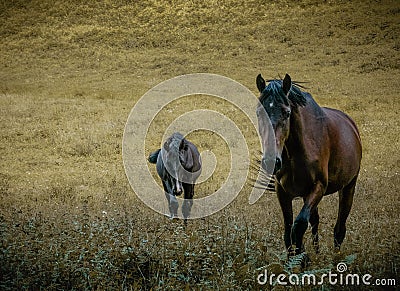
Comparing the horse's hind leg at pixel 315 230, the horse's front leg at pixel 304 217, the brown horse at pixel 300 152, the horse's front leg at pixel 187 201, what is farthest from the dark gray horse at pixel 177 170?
the horse's front leg at pixel 304 217

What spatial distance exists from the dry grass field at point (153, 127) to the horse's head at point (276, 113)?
1114 millimetres

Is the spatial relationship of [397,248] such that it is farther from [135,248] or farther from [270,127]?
[135,248]

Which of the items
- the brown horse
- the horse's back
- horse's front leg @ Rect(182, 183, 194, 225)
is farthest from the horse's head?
horse's front leg @ Rect(182, 183, 194, 225)

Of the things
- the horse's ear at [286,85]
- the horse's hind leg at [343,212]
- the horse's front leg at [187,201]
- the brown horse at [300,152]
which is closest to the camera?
the brown horse at [300,152]

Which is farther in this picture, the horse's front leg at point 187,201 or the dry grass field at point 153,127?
the horse's front leg at point 187,201

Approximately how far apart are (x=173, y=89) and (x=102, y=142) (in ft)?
35.0

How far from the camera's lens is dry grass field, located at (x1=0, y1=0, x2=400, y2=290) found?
552 cm

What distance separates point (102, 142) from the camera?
55.9 ft

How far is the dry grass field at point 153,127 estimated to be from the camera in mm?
5516

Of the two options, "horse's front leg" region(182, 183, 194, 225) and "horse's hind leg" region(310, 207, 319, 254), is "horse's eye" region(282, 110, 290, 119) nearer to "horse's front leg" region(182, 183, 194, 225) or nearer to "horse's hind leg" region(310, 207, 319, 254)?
"horse's hind leg" region(310, 207, 319, 254)

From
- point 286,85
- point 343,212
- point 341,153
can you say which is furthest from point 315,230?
point 286,85

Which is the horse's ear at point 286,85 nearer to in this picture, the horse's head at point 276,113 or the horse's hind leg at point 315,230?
the horse's head at point 276,113

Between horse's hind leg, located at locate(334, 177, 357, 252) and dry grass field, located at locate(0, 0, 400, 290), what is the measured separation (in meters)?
0.14

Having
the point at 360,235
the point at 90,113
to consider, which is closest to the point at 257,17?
the point at 90,113
